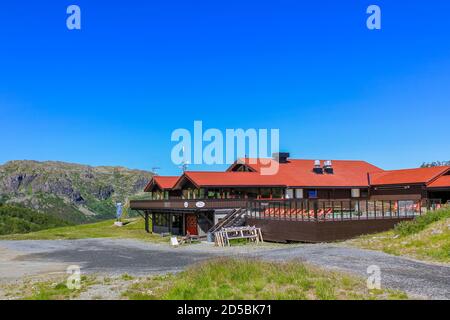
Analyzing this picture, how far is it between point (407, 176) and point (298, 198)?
37.9 ft

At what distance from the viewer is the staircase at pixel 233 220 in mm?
36281

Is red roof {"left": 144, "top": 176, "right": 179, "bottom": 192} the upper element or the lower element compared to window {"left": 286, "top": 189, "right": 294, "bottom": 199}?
upper

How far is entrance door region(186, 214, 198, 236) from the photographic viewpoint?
4153cm

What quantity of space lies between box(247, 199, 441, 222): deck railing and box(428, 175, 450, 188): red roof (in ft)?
27.7

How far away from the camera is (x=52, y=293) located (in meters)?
13.7

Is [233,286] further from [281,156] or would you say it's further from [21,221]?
[21,221]

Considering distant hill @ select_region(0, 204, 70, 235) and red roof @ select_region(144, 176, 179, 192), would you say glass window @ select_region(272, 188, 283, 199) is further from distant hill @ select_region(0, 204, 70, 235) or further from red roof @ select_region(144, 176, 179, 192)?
distant hill @ select_region(0, 204, 70, 235)

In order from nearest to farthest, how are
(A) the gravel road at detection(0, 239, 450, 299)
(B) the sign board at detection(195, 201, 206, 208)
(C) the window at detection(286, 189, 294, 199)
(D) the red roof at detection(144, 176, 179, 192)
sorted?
(A) the gravel road at detection(0, 239, 450, 299) → (B) the sign board at detection(195, 201, 206, 208) → (C) the window at detection(286, 189, 294, 199) → (D) the red roof at detection(144, 176, 179, 192)

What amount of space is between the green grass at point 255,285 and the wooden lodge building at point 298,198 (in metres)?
14.2

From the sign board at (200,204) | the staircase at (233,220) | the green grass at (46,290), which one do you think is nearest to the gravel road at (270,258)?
the green grass at (46,290)

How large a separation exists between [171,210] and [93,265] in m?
19.3

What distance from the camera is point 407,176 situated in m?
45.2

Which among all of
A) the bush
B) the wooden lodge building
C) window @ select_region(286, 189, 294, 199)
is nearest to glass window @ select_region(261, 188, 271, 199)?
the wooden lodge building

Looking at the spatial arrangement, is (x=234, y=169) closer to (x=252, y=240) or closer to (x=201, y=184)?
(x=201, y=184)
